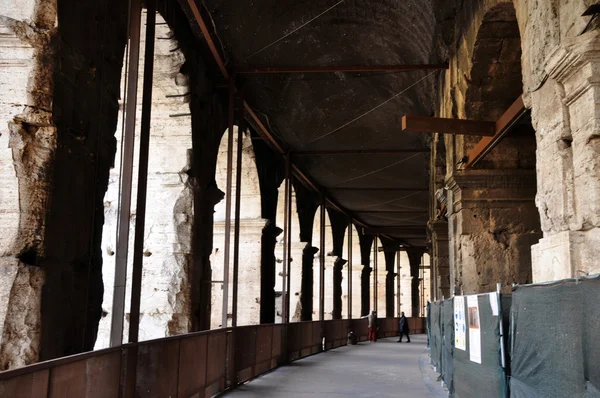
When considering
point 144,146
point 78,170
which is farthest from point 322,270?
point 78,170

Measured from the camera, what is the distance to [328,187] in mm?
22266

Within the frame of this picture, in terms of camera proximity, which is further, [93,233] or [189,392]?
[189,392]

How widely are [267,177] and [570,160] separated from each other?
11907mm

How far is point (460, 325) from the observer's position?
22.3 ft

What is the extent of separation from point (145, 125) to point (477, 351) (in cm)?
407

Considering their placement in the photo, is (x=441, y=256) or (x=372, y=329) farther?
(x=372, y=329)

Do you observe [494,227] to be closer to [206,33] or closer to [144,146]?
[206,33]

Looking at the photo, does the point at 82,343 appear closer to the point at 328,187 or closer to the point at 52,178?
the point at 52,178

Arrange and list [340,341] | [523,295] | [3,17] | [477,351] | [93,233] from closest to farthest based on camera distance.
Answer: [523,295] → [3,17] → [477,351] → [93,233] → [340,341]

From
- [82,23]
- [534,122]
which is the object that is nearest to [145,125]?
[82,23]

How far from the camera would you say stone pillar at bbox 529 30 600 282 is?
14.7ft

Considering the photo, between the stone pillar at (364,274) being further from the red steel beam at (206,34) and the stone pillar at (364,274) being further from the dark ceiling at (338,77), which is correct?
the red steel beam at (206,34)

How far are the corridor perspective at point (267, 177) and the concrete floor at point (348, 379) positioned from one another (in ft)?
0.35

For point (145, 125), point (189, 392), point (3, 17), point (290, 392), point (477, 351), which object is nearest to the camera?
point (3, 17)
